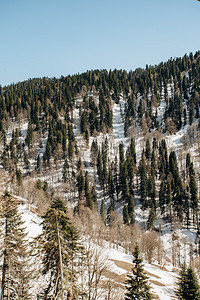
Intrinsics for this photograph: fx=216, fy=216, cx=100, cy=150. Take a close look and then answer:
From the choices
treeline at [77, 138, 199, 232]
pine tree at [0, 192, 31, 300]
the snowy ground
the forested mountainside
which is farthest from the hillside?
pine tree at [0, 192, 31, 300]

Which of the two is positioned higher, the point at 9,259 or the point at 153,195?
the point at 9,259

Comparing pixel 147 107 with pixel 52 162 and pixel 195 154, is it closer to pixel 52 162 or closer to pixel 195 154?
pixel 195 154

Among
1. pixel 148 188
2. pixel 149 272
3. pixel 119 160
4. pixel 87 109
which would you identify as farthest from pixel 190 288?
pixel 87 109

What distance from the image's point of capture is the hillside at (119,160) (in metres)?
59.5

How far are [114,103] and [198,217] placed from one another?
120 metres

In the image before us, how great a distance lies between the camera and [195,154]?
106 metres

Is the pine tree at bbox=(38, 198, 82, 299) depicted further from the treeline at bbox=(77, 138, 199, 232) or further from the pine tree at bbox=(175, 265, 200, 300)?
the treeline at bbox=(77, 138, 199, 232)

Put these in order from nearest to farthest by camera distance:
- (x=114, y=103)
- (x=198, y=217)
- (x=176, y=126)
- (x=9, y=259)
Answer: (x=9, y=259) < (x=198, y=217) < (x=176, y=126) < (x=114, y=103)

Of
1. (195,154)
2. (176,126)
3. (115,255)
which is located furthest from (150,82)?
(115,255)

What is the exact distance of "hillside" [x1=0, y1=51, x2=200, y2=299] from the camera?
5951 cm

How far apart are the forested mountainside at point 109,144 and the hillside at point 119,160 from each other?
0.51 m

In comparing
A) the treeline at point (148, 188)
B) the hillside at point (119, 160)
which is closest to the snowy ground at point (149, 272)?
the hillside at point (119, 160)

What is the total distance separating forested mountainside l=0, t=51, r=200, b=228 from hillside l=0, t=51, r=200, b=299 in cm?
51

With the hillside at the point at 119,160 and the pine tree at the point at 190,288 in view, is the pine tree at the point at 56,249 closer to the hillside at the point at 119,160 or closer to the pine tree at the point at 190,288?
the pine tree at the point at 190,288
